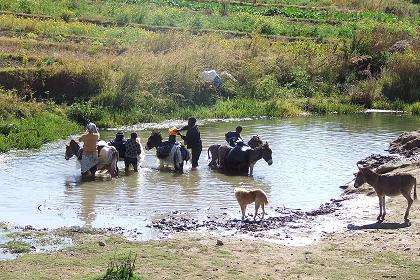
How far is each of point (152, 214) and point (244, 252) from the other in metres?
3.57

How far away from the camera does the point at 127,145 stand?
68.3 ft

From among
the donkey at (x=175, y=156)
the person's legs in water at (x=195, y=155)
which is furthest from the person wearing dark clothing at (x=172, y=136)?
the person's legs in water at (x=195, y=155)

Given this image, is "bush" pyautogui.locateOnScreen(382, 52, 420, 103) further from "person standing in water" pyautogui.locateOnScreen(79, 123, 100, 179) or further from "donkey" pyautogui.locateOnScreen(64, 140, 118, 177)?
"person standing in water" pyautogui.locateOnScreen(79, 123, 100, 179)

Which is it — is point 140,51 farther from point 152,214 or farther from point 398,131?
point 152,214

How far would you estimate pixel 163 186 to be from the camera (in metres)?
19.4

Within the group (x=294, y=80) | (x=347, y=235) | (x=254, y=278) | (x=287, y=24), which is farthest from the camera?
(x=287, y=24)

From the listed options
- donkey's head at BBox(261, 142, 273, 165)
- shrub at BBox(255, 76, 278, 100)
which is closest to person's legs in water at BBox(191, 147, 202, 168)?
donkey's head at BBox(261, 142, 273, 165)

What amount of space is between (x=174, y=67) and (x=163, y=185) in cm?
1282

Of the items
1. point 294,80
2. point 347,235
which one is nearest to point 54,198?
point 347,235

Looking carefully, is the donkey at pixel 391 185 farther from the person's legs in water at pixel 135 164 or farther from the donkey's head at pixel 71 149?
the donkey's head at pixel 71 149

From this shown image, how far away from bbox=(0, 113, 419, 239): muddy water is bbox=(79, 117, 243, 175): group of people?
37cm

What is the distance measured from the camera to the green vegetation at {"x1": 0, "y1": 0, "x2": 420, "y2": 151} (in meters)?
28.6

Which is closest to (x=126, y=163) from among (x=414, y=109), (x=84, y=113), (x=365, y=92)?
(x=84, y=113)

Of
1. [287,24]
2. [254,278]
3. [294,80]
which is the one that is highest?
[287,24]
